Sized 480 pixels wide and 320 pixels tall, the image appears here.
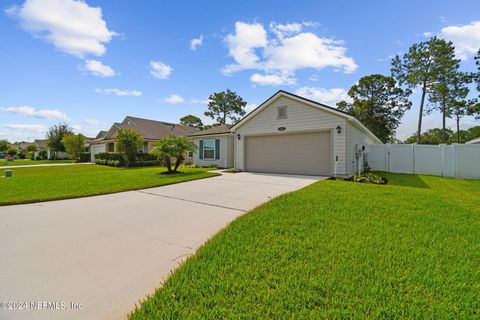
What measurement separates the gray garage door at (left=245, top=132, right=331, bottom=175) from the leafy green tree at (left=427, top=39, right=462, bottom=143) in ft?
66.0

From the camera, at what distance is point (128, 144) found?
17.8 m

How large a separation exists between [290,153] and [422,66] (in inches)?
848

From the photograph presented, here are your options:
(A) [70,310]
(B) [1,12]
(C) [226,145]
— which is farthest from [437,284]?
(C) [226,145]

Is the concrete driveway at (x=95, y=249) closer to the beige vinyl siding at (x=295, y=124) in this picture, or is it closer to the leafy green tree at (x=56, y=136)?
the beige vinyl siding at (x=295, y=124)

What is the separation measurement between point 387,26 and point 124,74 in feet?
43.6

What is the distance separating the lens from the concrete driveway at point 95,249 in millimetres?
2072

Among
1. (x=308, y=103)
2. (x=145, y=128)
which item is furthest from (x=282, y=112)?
(x=145, y=128)

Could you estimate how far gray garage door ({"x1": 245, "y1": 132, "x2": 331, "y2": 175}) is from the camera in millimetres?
10984

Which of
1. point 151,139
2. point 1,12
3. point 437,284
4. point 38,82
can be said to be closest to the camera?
point 437,284

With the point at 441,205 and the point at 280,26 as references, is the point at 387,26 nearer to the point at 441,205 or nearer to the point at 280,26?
the point at 280,26

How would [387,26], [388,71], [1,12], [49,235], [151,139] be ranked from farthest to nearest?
[388,71], [151,139], [387,26], [1,12], [49,235]

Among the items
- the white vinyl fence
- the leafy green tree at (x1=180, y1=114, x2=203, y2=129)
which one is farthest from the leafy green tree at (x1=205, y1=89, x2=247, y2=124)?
the white vinyl fence

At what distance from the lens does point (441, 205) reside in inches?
205

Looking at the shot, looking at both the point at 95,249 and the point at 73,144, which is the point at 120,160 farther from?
the point at 95,249
